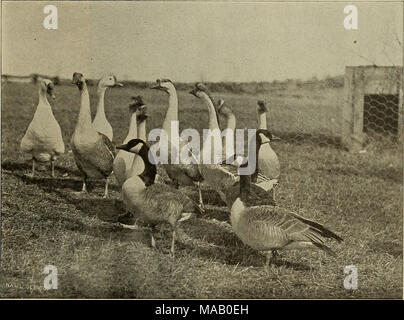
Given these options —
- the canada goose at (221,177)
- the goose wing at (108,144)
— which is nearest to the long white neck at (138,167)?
the goose wing at (108,144)

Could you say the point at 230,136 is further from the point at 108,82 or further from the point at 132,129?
the point at 108,82

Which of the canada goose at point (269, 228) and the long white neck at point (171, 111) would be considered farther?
the long white neck at point (171, 111)

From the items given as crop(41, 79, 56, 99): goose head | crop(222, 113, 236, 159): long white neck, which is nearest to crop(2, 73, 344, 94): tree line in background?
crop(41, 79, 56, 99): goose head

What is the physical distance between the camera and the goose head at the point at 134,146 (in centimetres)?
260

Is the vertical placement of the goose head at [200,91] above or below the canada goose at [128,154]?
above

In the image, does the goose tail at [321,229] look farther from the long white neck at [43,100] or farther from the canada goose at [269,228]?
the long white neck at [43,100]

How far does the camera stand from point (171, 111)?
2.65m

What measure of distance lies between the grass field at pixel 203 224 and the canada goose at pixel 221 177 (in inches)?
1.9

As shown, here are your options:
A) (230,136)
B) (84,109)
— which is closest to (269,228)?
(230,136)

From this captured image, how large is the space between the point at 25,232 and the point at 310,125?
1456 millimetres

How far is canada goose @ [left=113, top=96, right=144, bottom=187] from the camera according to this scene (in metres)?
Result: 2.63

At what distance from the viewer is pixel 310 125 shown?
2.74 meters

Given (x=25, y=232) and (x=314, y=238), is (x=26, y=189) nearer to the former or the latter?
(x=25, y=232)
